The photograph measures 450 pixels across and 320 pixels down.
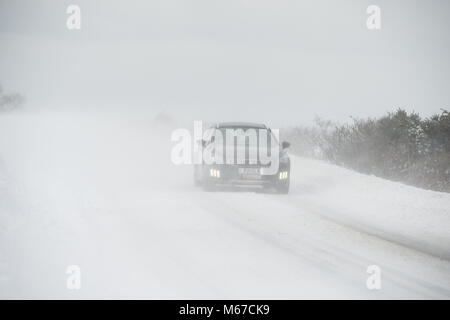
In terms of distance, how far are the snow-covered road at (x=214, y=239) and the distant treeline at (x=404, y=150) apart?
2.27 metres

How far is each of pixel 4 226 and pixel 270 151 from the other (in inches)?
272

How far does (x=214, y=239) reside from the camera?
283 inches

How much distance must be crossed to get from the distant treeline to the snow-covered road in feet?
7.46

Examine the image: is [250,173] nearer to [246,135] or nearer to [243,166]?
[243,166]

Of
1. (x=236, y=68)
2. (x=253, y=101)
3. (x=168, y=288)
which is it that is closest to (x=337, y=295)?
(x=168, y=288)

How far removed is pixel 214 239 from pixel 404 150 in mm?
10476

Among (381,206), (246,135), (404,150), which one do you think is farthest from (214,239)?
(404,150)

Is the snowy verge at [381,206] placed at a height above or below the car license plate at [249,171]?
below

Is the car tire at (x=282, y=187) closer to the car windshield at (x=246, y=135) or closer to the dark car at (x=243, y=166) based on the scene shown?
the dark car at (x=243, y=166)

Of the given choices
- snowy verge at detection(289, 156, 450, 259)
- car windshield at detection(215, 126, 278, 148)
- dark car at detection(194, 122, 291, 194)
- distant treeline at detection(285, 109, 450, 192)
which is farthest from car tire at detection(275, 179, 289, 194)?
distant treeline at detection(285, 109, 450, 192)

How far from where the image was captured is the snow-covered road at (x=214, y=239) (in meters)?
5.20

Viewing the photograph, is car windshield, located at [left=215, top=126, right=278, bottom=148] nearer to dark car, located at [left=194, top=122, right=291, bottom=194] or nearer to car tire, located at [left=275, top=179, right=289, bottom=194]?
dark car, located at [left=194, top=122, right=291, bottom=194]

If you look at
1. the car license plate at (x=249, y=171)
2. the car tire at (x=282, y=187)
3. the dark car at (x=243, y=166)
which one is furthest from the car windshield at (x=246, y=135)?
the car tire at (x=282, y=187)

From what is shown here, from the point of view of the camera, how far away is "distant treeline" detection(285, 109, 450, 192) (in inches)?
588
